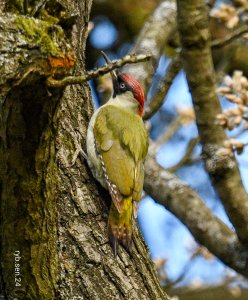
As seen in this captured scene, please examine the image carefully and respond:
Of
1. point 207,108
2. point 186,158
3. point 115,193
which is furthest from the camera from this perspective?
point 186,158

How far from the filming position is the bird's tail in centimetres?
341

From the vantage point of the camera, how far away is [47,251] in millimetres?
2973

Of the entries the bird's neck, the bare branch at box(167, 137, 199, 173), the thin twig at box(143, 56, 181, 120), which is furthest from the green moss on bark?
the bare branch at box(167, 137, 199, 173)

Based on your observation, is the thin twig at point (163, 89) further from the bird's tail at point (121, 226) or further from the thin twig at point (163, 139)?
the bird's tail at point (121, 226)

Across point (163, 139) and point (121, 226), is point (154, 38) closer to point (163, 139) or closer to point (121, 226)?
point (163, 139)

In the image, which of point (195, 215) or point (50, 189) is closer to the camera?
point (50, 189)

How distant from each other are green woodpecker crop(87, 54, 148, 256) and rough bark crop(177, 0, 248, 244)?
0.33 m

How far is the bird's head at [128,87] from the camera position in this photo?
4.61m

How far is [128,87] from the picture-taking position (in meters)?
4.64

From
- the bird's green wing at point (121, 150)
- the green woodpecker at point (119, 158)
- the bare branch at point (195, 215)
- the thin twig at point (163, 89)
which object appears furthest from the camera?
the thin twig at point (163, 89)

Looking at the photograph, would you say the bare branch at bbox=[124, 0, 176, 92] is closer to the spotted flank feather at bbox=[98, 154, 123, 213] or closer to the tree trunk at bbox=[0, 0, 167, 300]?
the tree trunk at bbox=[0, 0, 167, 300]

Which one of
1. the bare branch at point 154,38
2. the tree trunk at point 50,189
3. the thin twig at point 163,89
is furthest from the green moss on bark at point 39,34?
the bare branch at point 154,38

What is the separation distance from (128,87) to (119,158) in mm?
743

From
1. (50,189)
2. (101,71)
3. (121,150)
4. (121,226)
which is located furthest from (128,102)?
(101,71)
